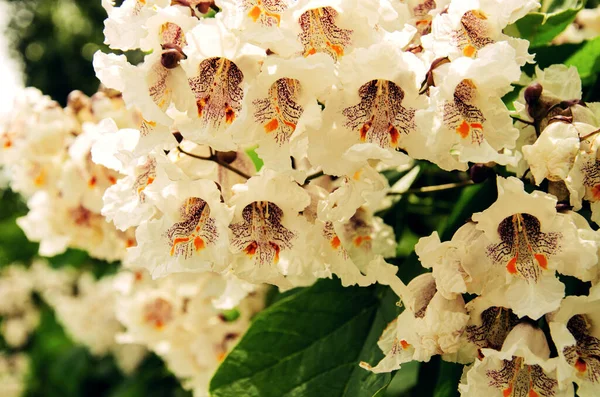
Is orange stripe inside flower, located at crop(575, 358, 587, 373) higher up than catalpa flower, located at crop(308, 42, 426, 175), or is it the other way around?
catalpa flower, located at crop(308, 42, 426, 175)

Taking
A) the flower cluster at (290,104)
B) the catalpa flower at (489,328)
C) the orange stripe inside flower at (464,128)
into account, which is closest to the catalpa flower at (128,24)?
the flower cluster at (290,104)

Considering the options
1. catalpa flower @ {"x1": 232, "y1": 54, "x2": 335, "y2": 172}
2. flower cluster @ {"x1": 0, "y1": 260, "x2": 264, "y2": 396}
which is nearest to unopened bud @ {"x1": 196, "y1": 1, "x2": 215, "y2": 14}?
catalpa flower @ {"x1": 232, "y1": 54, "x2": 335, "y2": 172}

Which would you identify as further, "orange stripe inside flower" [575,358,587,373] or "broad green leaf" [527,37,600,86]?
"broad green leaf" [527,37,600,86]

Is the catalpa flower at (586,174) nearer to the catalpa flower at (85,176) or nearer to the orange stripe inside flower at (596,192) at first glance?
the orange stripe inside flower at (596,192)

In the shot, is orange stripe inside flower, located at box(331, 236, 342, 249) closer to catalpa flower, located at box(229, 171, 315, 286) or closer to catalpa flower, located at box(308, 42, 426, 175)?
catalpa flower, located at box(229, 171, 315, 286)

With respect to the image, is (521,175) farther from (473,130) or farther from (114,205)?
(114,205)

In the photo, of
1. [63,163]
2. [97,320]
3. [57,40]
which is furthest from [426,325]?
[57,40]
